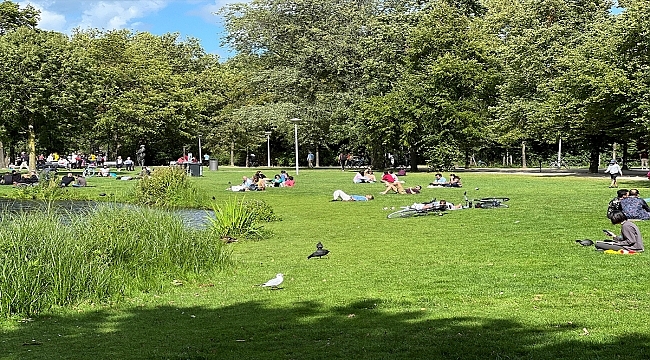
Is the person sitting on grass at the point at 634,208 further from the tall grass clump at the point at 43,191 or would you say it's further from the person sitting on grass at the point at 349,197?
the tall grass clump at the point at 43,191

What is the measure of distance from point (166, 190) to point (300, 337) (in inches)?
698

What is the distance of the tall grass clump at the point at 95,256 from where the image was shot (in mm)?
9180

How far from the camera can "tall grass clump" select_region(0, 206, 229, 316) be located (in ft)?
30.1

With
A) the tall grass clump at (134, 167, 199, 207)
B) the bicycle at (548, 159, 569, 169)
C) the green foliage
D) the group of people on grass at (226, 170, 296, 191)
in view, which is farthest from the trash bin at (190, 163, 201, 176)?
the bicycle at (548, 159, 569, 169)

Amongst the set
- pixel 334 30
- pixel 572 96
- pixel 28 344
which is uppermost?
pixel 334 30

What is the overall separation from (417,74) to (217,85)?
2513cm

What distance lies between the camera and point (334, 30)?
49.1 metres

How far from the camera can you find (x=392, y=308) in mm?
7965

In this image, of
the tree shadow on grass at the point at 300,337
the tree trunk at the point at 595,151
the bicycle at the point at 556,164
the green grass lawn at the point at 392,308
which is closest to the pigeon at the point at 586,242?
the green grass lawn at the point at 392,308

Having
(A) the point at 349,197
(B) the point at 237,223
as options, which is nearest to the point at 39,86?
(A) the point at 349,197

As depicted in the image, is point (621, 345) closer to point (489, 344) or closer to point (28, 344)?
point (489, 344)

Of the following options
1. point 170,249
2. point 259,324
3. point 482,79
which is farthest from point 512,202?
point 482,79

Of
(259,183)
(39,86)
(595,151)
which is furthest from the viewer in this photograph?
(595,151)

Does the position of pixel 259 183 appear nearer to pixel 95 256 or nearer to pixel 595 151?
pixel 95 256
